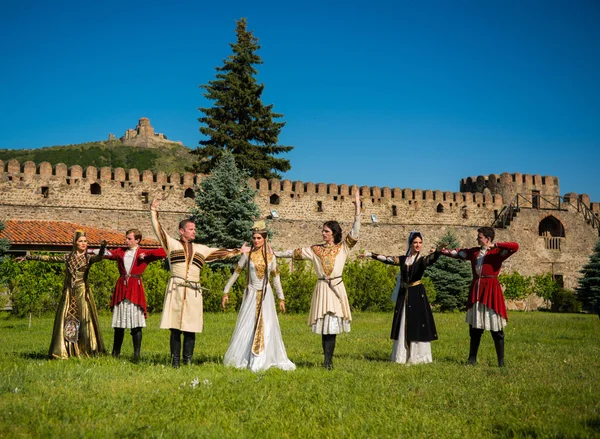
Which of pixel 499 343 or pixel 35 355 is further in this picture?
pixel 35 355

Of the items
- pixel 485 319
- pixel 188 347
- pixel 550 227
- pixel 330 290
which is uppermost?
pixel 550 227

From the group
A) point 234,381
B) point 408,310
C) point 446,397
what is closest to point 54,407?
point 234,381

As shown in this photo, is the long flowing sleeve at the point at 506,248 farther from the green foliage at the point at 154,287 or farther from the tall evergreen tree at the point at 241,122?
the tall evergreen tree at the point at 241,122

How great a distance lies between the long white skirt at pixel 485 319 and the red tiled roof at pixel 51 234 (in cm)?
1514

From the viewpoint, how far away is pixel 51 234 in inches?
856

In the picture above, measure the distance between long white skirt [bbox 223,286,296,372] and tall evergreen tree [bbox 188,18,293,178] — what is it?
858 inches

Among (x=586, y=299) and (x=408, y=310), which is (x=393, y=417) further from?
(x=586, y=299)

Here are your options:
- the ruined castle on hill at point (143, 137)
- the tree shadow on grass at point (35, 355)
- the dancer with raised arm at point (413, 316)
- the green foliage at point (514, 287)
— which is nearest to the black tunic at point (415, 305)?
the dancer with raised arm at point (413, 316)

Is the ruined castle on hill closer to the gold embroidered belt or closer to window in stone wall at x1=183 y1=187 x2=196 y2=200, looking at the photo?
window in stone wall at x1=183 y1=187 x2=196 y2=200

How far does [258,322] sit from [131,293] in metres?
1.90

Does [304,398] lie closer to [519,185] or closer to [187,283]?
[187,283]

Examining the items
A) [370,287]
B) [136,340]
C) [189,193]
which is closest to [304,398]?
[136,340]

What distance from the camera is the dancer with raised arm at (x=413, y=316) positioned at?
8273 millimetres

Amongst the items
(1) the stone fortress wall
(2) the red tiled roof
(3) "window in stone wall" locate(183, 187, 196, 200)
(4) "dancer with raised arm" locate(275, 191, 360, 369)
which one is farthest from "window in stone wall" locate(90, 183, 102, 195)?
(4) "dancer with raised arm" locate(275, 191, 360, 369)
